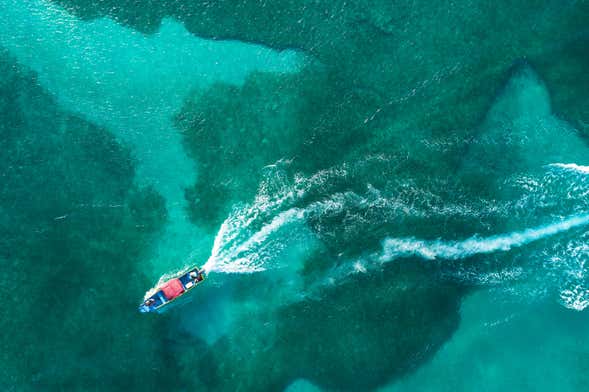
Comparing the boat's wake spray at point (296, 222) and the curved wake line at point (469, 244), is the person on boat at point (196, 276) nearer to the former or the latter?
the boat's wake spray at point (296, 222)

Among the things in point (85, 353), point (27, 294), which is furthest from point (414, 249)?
point (27, 294)

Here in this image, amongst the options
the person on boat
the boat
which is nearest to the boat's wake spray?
the person on boat

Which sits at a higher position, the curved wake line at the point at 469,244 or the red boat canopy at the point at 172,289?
the red boat canopy at the point at 172,289

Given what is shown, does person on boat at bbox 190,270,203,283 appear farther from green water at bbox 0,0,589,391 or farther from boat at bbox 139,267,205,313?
green water at bbox 0,0,589,391

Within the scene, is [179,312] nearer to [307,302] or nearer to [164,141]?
[307,302]

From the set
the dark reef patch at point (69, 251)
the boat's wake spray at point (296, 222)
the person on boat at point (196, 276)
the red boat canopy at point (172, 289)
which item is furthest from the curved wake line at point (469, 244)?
the dark reef patch at point (69, 251)
